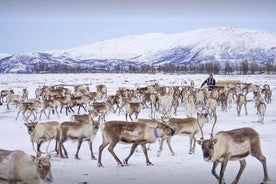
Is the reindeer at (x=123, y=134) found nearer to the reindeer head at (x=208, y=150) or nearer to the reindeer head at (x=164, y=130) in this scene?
the reindeer head at (x=164, y=130)

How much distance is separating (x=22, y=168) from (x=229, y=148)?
3431 mm

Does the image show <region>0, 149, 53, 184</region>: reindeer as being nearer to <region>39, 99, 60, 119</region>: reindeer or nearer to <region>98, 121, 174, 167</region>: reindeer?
<region>98, 121, 174, 167</region>: reindeer

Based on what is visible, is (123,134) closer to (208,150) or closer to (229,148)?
(208,150)

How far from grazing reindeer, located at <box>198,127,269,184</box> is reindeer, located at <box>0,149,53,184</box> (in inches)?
104

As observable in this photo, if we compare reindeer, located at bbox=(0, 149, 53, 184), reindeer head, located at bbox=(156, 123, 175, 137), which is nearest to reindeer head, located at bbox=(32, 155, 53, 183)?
reindeer, located at bbox=(0, 149, 53, 184)

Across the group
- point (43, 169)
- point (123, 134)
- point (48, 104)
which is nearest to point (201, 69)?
point (48, 104)

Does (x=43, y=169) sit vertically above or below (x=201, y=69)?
above

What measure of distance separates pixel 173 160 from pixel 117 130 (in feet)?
4.80

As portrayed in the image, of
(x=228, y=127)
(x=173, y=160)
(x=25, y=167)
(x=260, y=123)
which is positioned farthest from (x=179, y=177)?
(x=260, y=123)

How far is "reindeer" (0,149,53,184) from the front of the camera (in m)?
5.87

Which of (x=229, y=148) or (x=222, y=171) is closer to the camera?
(x=222, y=171)

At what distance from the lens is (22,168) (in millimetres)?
5977

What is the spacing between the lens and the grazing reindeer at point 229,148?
695 cm

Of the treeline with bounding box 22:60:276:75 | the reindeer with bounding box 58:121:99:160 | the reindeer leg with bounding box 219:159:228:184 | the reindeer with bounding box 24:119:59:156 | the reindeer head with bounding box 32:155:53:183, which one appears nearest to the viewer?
the reindeer head with bounding box 32:155:53:183
